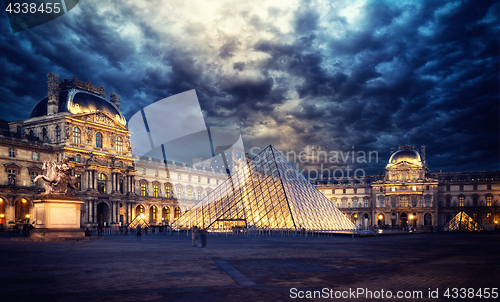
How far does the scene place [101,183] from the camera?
55.6 metres

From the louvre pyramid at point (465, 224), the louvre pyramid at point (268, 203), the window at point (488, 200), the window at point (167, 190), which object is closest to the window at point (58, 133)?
the louvre pyramid at point (268, 203)

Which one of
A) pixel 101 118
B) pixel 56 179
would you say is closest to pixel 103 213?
pixel 101 118

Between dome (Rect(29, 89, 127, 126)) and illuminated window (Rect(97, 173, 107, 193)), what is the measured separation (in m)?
8.14

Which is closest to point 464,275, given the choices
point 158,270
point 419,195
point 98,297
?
point 158,270

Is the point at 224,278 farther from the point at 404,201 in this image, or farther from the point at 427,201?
the point at 404,201

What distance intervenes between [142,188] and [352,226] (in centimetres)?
3631

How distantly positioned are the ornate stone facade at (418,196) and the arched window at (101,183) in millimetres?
49021

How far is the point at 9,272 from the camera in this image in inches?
387

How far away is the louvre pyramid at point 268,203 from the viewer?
32.8m

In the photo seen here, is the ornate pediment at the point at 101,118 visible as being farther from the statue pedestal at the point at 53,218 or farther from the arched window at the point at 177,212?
the statue pedestal at the point at 53,218

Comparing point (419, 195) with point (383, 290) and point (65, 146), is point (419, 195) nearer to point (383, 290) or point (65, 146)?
point (65, 146)

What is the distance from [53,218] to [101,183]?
112ft

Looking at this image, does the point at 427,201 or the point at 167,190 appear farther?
the point at 427,201

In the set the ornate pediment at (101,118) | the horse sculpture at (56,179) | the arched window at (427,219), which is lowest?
the arched window at (427,219)
